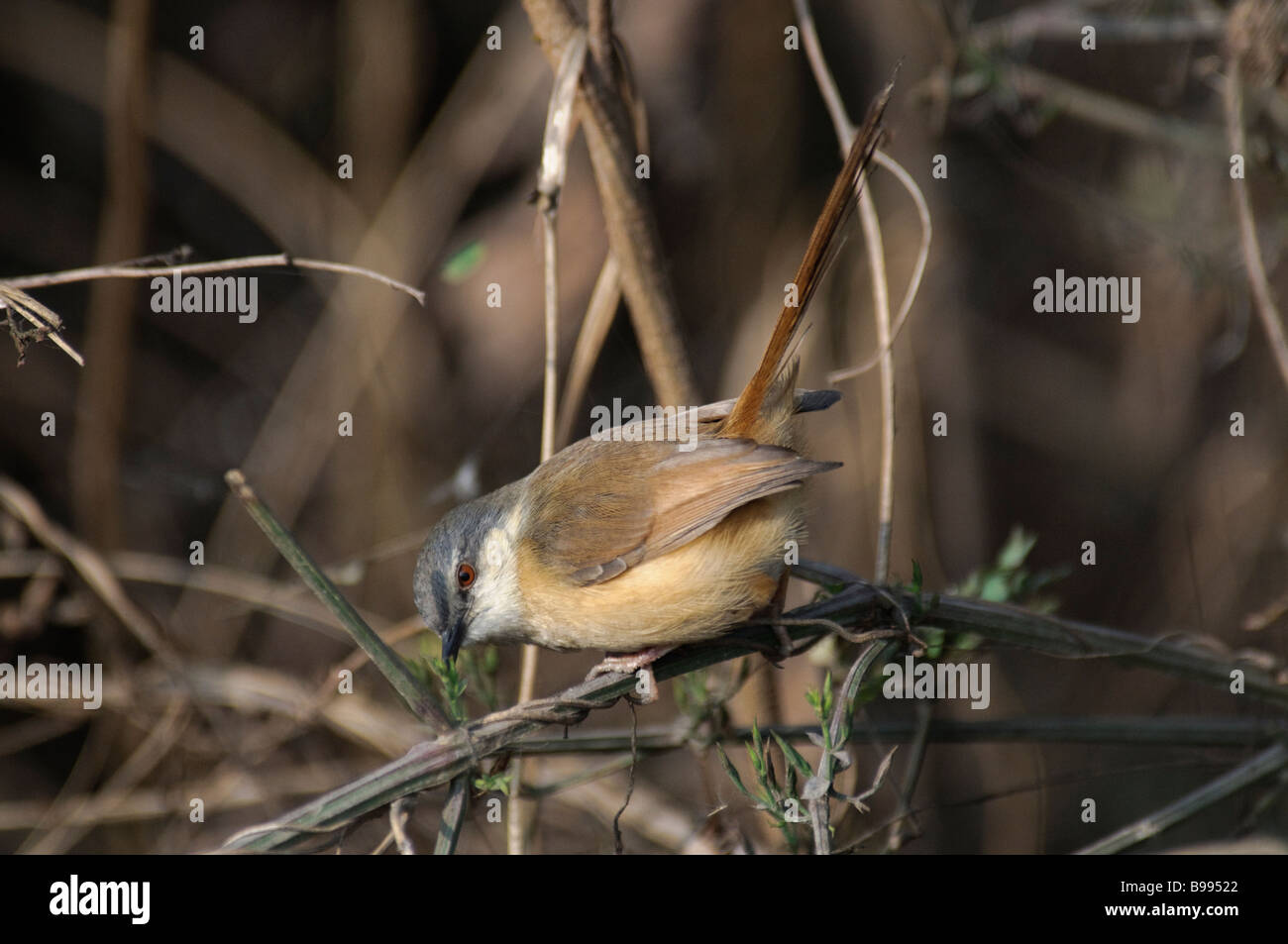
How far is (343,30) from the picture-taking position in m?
5.28

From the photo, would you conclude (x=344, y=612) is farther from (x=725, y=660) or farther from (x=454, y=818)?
(x=725, y=660)

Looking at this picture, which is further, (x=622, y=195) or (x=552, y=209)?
(x=622, y=195)

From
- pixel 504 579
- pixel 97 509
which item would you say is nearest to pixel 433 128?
pixel 97 509

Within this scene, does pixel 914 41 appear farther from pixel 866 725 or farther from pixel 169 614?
pixel 169 614

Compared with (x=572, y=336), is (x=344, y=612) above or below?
below

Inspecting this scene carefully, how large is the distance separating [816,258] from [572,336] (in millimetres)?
2314

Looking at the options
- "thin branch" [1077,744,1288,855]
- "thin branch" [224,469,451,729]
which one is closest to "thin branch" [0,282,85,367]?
"thin branch" [224,469,451,729]

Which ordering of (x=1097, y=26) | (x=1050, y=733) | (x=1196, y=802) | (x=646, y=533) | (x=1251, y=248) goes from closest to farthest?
(x=1196, y=802), (x=1050, y=733), (x=646, y=533), (x=1251, y=248), (x=1097, y=26)

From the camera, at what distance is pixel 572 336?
15.6 ft

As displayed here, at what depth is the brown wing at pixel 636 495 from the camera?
271 cm

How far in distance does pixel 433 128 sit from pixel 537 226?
239 cm

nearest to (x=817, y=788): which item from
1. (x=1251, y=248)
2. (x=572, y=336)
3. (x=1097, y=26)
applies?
(x=1251, y=248)

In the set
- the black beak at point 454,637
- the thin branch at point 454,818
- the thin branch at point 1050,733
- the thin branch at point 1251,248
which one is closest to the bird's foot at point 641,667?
the thin branch at point 1050,733

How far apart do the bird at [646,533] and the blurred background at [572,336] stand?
149 centimetres
